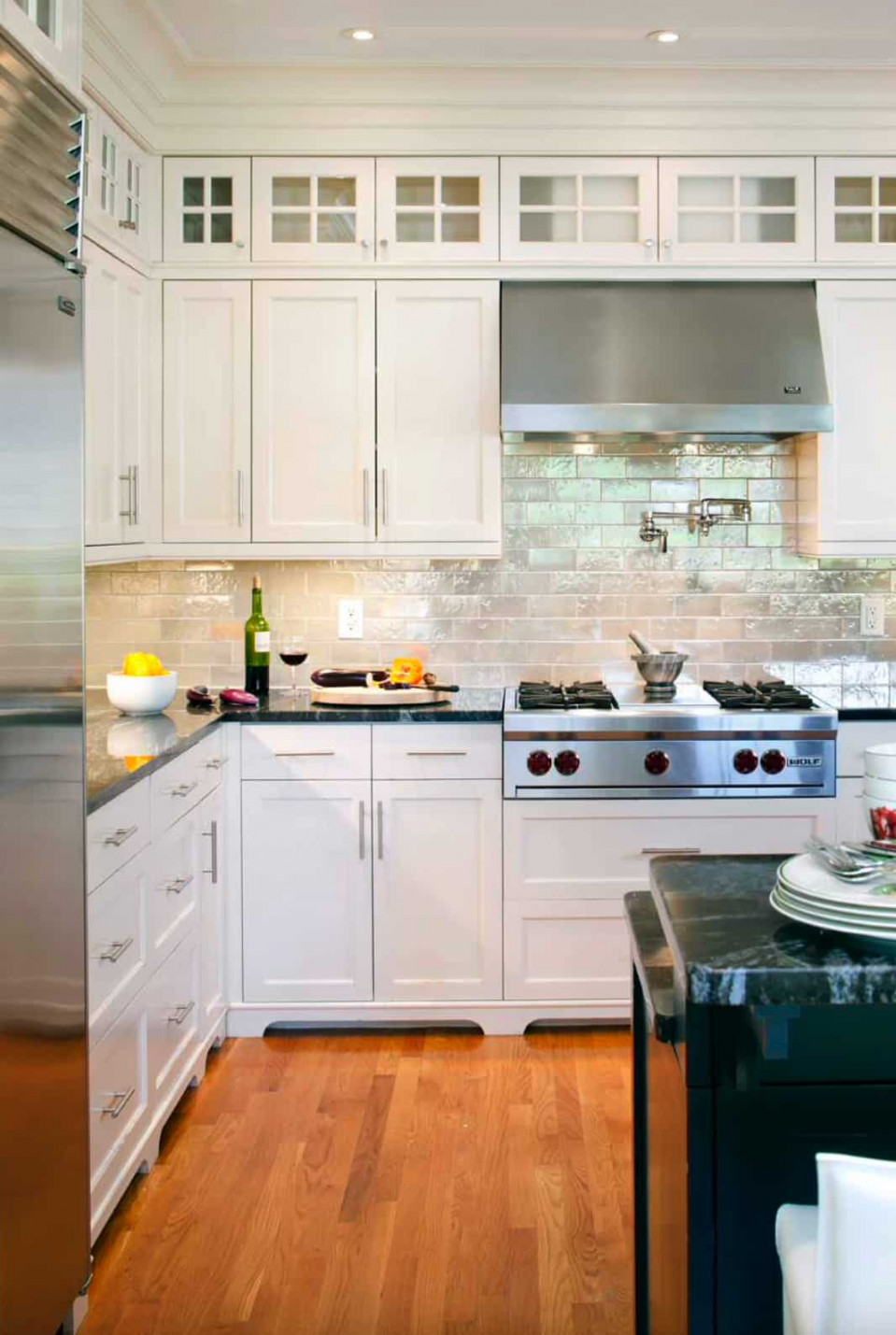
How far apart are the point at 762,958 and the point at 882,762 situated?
0.39 meters

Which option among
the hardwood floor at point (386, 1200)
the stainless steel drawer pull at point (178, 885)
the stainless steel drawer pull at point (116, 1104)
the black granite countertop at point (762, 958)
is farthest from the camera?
the stainless steel drawer pull at point (178, 885)

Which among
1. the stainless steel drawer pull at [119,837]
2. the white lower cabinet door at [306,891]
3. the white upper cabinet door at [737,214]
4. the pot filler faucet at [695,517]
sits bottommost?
the white lower cabinet door at [306,891]

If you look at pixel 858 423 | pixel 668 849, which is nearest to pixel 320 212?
pixel 858 423

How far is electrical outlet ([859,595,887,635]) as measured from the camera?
4602 millimetres

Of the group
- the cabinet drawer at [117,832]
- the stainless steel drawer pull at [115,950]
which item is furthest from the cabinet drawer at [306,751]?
the stainless steel drawer pull at [115,950]

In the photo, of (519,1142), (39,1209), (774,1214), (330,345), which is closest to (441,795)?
(519,1142)

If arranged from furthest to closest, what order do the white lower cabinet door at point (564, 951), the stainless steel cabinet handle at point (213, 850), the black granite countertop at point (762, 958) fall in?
the white lower cabinet door at point (564, 951) < the stainless steel cabinet handle at point (213, 850) < the black granite countertop at point (762, 958)

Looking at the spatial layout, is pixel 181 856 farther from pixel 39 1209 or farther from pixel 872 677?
pixel 872 677

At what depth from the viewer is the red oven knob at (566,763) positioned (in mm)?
3945

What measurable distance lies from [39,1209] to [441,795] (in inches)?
78.8

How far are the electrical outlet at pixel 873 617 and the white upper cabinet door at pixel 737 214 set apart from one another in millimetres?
1128

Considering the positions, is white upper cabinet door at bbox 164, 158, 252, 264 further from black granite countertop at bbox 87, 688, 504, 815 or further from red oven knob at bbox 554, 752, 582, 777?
red oven knob at bbox 554, 752, 582, 777

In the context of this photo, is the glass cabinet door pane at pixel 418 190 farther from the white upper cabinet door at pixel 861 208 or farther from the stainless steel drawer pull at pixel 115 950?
the stainless steel drawer pull at pixel 115 950

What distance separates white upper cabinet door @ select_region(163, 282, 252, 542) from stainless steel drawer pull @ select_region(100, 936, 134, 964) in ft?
5.62
